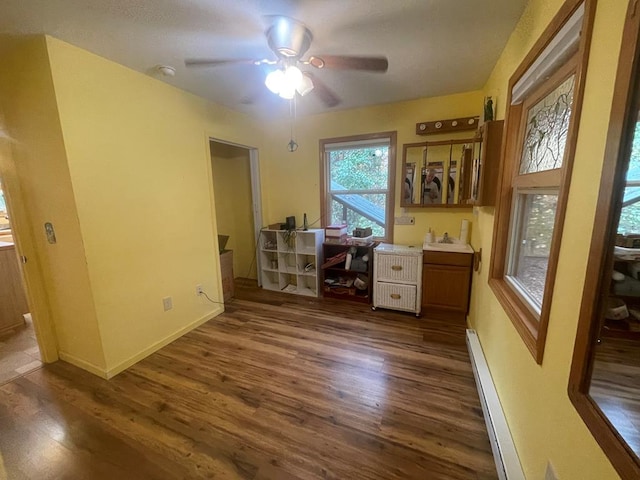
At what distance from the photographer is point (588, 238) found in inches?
30.8

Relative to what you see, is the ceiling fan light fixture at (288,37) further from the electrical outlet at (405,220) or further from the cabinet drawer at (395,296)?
the cabinet drawer at (395,296)

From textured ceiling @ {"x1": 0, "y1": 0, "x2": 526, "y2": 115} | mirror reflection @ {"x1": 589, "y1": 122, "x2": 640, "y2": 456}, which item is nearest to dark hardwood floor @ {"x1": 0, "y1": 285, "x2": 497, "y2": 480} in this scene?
mirror reflection @ {"x1": 589, "y1": 122, "x2": 640, "y2": 456}

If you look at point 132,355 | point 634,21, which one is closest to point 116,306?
point 132,355

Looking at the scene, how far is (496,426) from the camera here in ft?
4.41

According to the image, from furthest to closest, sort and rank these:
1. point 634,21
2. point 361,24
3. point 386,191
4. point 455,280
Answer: point 386,191
point 455,280
point 361,24
point 634,21

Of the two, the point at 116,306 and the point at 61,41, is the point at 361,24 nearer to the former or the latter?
the point at 61,41

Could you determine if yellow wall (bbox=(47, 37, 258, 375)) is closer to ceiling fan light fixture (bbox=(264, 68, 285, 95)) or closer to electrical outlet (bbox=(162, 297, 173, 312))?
electrical outlet (bbox=(162, 297, 173, 312))

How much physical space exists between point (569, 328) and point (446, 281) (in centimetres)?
184

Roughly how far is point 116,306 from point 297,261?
1961 mm

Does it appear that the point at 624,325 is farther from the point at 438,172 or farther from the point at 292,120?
the point at 292,120

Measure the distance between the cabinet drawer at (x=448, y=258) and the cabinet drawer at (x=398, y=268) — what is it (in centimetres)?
11

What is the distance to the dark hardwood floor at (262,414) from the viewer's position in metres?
1.30

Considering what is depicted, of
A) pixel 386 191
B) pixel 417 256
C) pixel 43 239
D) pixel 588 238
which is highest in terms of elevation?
pixel 386 191

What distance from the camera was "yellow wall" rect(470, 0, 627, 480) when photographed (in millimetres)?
727
